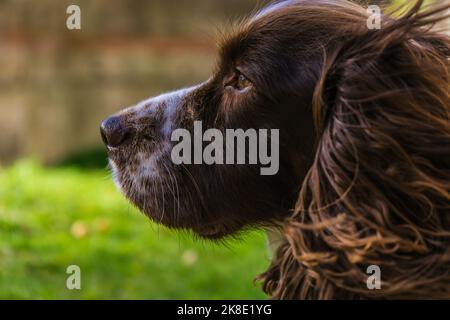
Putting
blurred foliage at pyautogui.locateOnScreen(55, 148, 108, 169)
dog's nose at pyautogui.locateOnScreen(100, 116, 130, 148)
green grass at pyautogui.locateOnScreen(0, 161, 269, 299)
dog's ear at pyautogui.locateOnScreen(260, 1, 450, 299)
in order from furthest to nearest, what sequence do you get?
blurred foliage at pyautogui.locateOnScreen(55, 148, 108, 169) → green grass at pyautogui.locateOnScreen(0, 161, 269, 299) → dog's nose at pyautogui.locateOnScreen(100, 116, 130, 148) → dog's ear at pyautogui.locateOnScreen(260, 1, 450, 299)

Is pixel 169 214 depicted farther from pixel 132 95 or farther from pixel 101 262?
pixel 132 95

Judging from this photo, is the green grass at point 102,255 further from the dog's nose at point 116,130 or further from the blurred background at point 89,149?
the dog's nose at point 116,130

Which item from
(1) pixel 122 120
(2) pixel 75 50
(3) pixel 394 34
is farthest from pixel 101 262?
(2) pixel 75 50

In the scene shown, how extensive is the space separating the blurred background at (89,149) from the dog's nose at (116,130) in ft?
7.03

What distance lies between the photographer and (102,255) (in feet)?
22.6

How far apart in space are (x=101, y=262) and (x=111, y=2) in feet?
21.2

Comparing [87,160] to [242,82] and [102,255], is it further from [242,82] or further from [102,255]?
[242,82]

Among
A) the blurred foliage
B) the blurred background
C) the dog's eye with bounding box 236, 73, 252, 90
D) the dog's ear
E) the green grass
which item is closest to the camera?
the dog's ear

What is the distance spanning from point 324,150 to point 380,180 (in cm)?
29

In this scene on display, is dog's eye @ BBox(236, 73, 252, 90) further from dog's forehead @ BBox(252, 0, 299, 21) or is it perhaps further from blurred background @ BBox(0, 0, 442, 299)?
blurred background @ BBox(0, 0, 442, 299)

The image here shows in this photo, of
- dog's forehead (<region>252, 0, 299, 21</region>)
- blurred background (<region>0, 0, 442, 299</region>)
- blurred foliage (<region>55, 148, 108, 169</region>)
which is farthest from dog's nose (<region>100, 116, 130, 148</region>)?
blurred foliage (<region>55, 148, 108, 169</region>)

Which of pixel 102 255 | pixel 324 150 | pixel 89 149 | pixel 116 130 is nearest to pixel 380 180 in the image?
pixel 324 150

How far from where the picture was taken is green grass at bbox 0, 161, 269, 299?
6.07 m

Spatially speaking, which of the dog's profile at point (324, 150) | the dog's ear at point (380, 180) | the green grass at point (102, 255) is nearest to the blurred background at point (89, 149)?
the green grass at point (102, 255)
